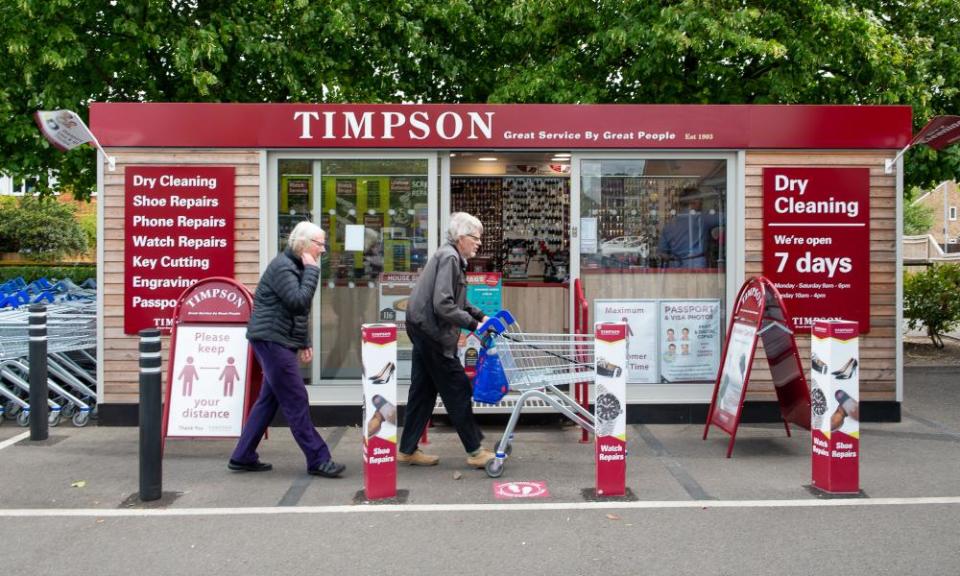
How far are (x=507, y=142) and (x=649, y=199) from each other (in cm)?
154

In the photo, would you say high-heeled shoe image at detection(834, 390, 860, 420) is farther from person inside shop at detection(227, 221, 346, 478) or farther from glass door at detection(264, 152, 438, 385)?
glass door at detection(264, 152, 438, 385)

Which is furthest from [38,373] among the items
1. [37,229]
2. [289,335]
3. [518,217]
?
[37,229]

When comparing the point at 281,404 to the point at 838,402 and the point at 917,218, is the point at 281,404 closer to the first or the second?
the point at 838,402

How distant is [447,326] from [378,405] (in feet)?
2.85

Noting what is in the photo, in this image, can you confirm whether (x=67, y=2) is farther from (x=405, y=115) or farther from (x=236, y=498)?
(x=236, y=498)

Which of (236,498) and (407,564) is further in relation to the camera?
(236,498)

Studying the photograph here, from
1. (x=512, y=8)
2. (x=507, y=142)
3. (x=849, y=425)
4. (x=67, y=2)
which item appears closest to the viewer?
(x=849, y=425)

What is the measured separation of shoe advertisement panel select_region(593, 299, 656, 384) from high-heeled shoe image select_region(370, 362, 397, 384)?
3.11m

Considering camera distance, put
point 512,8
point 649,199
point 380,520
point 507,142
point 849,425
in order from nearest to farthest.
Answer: point 380,520 < point 849,425 < point 507,142 < point 649,199 < point 512,8

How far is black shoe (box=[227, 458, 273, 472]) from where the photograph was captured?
20.6ft

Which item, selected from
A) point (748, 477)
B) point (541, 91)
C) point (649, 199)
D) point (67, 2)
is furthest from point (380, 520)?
point (67, 2)

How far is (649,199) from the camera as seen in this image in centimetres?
822

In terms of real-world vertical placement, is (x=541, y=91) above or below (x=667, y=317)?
above

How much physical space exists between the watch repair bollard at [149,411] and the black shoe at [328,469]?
1111 mm
